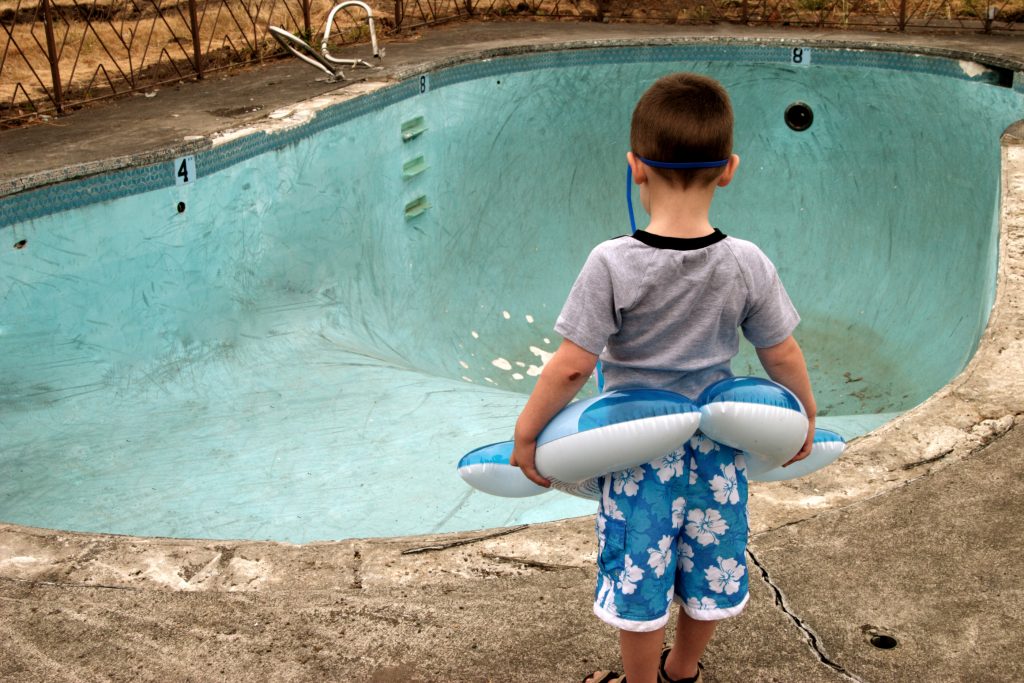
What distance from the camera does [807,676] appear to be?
244 centimetres

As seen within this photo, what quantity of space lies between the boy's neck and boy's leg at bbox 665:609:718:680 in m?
0.77

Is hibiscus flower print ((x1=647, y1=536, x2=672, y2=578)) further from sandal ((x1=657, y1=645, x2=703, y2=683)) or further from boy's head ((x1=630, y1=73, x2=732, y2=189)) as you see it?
boy's head ((x1=630, y1=73, x2=732, y2=189))

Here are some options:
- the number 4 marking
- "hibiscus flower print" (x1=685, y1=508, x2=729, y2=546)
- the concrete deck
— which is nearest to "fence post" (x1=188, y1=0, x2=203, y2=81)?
the number 4 marking

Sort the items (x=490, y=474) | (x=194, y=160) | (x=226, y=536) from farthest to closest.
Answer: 1. (x=194, y=160)
2. (x=226, y=536)
3. (x=490, y=474)

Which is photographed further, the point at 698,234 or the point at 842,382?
the point at 842,382

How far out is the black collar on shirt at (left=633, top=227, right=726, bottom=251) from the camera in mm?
1997

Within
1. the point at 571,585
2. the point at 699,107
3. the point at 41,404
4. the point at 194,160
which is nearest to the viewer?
the point at 699,107

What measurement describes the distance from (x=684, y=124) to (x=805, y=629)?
4.21 ft

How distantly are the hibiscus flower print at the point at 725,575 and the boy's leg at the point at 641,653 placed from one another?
0.13 metres

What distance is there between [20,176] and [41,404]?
114 centimetres

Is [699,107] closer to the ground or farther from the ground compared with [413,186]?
farther from the ground

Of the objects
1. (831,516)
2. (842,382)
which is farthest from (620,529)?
(842,382)

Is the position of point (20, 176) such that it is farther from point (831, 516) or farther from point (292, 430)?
point (831, 516)

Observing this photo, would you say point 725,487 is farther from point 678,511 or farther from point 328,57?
point 328,57
